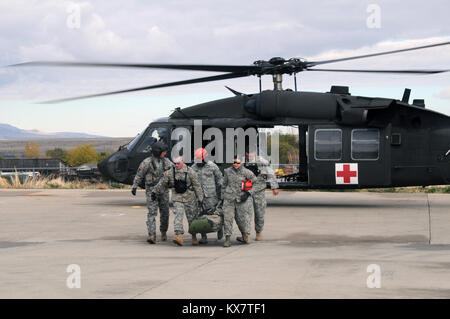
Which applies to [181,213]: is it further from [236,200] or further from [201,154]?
[201,154]

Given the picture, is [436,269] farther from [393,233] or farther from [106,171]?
[106,171]

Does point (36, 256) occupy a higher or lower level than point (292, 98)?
lower

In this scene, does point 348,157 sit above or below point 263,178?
above

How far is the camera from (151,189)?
12281mm

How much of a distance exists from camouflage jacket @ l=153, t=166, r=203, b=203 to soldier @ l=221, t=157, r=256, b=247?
0.48 m

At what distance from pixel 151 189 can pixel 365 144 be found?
757 cm

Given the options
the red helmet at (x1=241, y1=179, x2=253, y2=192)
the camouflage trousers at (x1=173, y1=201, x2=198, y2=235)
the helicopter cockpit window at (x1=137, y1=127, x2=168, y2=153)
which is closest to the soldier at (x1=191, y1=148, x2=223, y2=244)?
the camouflage trousers at (x1=173, y1=201, x2=198, y2=235)

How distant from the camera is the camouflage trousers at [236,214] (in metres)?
11.6

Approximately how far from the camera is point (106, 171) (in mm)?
19469

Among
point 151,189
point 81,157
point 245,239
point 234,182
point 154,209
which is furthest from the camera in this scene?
point 81,157

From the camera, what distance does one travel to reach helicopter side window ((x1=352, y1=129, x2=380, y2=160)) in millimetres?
17766

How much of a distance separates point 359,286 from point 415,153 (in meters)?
10.6

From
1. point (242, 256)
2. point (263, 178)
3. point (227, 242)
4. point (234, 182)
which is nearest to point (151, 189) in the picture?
point (234, 182)
